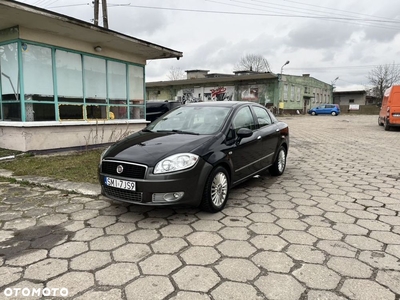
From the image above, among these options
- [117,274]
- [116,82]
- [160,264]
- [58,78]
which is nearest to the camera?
[117,274]

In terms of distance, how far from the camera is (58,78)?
839 cm

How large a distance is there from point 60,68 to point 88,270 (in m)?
7.34

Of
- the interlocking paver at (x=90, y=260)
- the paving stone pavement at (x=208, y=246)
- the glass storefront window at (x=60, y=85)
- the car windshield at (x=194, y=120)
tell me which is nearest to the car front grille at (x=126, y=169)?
the paving stone pavement at (x=208, y=246)

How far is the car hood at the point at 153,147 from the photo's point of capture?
359 centimetres

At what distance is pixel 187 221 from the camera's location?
144 inches

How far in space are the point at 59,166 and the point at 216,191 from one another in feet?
13.6

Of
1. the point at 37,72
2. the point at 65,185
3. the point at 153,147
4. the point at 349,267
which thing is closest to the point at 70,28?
the point at 37,72

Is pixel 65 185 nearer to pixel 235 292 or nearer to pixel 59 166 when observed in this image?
pixel 59 166

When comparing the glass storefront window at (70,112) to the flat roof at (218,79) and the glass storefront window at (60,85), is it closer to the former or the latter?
the glass storefront window at (60,85)

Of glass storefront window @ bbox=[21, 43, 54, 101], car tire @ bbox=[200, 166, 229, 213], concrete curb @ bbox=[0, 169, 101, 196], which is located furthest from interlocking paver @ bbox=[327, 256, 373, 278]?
glass storefront window @ bbox=[21, 43, 54, 101]

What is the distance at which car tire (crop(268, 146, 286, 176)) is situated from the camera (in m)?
5.90

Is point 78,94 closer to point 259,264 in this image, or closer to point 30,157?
point 30,157

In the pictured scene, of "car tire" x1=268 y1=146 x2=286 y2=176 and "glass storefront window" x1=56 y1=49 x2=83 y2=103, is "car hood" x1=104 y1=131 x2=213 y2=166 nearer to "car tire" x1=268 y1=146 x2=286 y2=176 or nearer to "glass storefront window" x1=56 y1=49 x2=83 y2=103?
"car tire" x1=268 y1=146 x2=286 y2=176

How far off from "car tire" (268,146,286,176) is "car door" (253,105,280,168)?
0.27 metres
